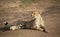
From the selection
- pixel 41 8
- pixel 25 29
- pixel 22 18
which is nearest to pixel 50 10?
pixel 41 8

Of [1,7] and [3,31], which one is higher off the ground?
[1,7]

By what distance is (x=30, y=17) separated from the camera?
283cm

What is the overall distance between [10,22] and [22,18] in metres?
0.22

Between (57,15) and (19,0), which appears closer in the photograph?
(57,15)

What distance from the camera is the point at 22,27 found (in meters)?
2.54

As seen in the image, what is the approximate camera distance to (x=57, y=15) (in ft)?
9.45

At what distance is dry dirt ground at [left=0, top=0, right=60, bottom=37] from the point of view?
7.94 feet

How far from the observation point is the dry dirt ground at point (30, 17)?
2.42 m

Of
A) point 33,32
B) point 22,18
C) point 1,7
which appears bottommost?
point 33,32

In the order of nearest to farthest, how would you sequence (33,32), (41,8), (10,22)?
(33,32) → (10,22) → (41,8)

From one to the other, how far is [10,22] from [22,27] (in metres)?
0.29

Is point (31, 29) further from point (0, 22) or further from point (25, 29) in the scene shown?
point (0, 22)

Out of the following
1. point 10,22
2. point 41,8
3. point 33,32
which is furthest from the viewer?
point 41,8

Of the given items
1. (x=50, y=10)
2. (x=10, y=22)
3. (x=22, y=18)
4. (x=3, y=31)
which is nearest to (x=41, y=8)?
(x=50, y=10)
